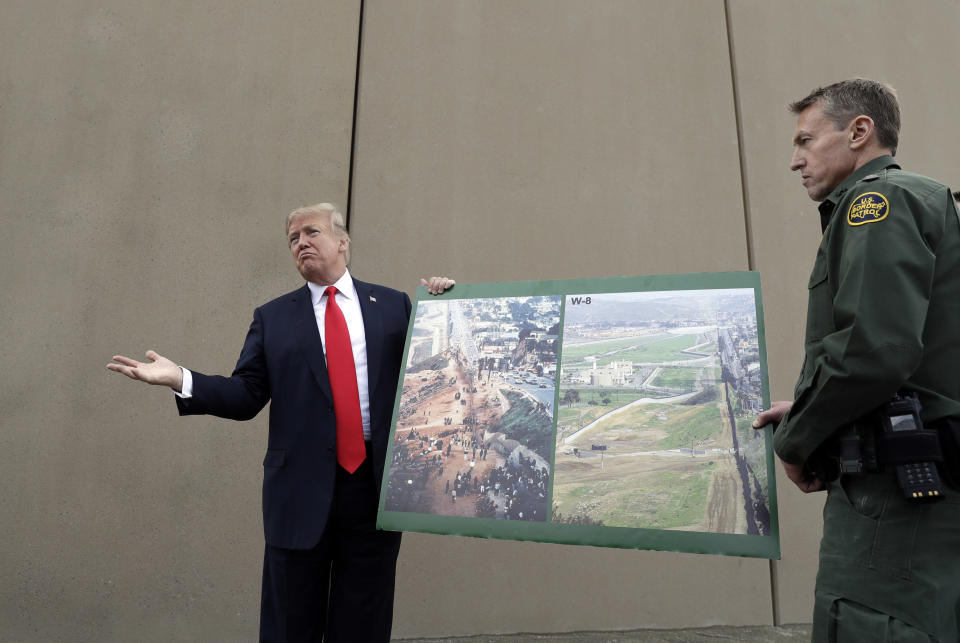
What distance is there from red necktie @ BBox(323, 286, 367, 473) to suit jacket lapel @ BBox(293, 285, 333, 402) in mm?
25

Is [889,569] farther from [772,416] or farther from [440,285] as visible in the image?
[440,285]

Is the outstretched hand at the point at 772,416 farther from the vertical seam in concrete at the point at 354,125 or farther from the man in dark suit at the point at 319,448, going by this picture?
the vertical seam in concrete at the point at 354,125

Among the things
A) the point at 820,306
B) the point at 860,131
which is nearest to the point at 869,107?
the point at 860,131

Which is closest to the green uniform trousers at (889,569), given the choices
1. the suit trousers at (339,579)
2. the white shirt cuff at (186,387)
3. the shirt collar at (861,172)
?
the shirt collar at (861,172)

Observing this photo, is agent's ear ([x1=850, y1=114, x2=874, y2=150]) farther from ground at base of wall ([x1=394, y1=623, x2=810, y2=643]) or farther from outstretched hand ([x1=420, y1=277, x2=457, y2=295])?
ground at base of wall ([x1=394, y1=623, x2=810, y2=643])

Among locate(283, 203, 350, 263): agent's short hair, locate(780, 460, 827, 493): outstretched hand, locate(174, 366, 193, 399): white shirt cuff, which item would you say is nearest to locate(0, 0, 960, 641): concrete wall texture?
locate(283, 203, 350, 263): agent's short hair

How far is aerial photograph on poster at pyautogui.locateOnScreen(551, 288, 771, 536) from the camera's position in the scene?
5.32ft

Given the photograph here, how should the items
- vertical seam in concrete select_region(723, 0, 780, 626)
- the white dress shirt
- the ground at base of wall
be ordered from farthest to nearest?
vertical seam in concrete select_region(723, 0, 780, 626) → the ground at base of wall → the white dress shirt

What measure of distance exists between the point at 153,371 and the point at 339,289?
621 mm

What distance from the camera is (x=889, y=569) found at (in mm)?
1173

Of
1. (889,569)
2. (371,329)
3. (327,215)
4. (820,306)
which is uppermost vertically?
(327,215)

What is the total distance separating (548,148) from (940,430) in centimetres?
265

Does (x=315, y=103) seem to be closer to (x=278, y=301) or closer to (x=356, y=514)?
(x=278, y=301)

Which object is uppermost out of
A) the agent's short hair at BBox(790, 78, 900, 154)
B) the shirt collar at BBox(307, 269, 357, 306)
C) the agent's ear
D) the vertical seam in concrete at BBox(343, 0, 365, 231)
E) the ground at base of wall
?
the vertical seam in concrete at BBox(343, 0, 365, 231)
